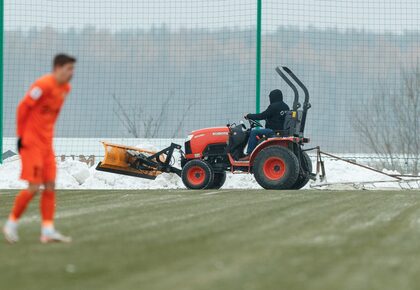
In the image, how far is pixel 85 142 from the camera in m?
23.3

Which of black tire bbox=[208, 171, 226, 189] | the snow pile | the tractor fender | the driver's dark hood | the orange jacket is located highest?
the orange jacket

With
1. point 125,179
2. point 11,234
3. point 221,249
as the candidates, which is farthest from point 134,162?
point 221,249

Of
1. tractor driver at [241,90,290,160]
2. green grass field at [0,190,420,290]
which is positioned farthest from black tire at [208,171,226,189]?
green grass field at [0,190,420,290]

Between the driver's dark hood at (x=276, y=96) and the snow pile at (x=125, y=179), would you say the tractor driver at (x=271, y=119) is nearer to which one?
the driver's dark hood at (x=276, y=96)

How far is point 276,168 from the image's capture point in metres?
18.2

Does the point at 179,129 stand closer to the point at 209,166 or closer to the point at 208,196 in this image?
the point at 209,166

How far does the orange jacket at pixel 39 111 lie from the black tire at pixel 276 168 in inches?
388

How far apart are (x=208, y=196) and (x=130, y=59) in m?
9.22

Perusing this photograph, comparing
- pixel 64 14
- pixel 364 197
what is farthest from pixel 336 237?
pixel 64 14

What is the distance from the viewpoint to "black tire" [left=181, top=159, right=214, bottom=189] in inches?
743

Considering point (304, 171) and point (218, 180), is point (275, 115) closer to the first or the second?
point (304, 171)

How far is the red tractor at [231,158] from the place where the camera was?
1817 centimetres

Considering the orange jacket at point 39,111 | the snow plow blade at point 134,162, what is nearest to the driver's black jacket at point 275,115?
the snow plow blade at point 134,162

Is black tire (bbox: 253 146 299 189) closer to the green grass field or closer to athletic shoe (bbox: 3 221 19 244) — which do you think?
the green grass field
